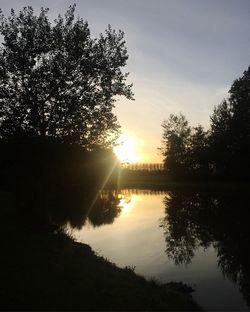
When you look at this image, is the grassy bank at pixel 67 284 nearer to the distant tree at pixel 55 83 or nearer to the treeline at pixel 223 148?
the distant tree at pixel 55 83

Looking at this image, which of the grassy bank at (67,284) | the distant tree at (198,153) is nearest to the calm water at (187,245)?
the grassy bank at (67,284)

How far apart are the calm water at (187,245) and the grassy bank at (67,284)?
287cm

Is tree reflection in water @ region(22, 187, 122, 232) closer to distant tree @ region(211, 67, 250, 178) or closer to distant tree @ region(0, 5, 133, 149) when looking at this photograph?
distant tree @ region(0, 5, 133, 149)

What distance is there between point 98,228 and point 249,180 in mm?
62081

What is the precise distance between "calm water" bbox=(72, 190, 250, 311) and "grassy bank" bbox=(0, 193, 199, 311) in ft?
9.41

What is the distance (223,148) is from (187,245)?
72.1m

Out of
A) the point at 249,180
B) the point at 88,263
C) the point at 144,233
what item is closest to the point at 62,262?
the point at 88,263

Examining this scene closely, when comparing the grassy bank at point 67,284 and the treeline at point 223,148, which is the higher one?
the treeline at point 223,148

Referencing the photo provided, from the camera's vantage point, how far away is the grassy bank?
14.5m

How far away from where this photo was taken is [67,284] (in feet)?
54.3

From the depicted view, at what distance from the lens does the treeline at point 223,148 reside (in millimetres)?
99062

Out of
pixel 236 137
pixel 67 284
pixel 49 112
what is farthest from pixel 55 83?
pixel 236 137

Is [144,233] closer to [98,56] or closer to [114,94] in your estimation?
[114,94]

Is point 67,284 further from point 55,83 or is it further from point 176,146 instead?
point 176,146
